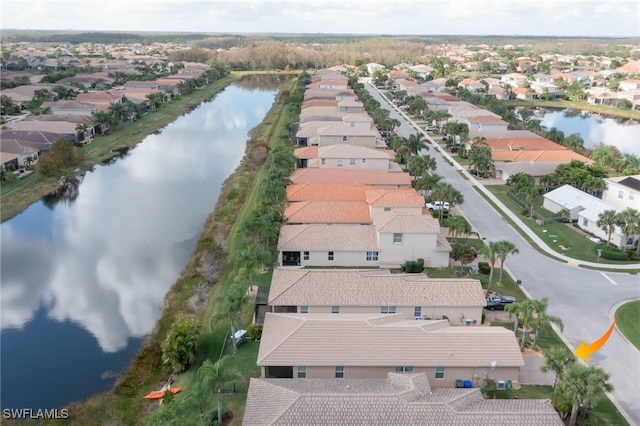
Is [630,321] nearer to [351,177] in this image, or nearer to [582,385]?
[582,385]

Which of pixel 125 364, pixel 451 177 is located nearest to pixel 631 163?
pixel 451 177

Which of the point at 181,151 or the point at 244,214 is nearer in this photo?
the point at 244,214

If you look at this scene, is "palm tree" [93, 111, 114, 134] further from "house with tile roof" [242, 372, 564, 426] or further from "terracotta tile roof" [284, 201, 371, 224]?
"house with tile roof" [242, 372, 564, 426]

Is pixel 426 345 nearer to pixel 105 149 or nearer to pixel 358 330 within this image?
pixel 358 330

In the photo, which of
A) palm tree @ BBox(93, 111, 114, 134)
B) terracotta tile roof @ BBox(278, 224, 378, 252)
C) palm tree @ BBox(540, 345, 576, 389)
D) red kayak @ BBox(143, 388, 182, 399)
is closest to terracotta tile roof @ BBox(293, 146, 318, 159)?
terracotta tile roof @ BBox(278, 224, 378, 252)

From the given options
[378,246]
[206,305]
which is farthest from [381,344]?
[206,305]

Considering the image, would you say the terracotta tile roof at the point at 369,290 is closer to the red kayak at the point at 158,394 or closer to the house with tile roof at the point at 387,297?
the house with tile roof at the point at 387,297
